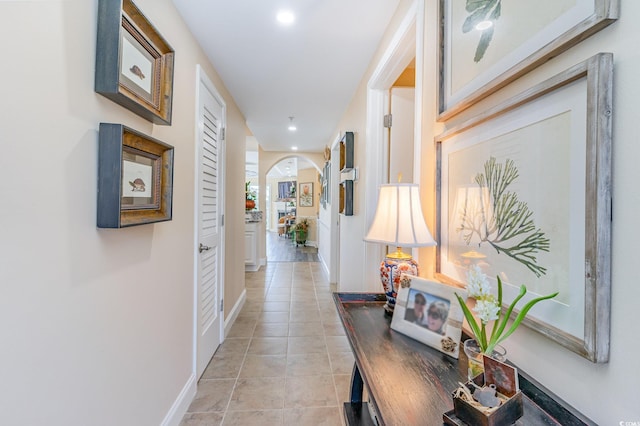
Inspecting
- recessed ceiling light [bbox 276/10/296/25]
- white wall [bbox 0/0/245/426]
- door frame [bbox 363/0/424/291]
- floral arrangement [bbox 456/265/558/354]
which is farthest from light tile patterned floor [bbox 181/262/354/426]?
recessed ceiling light [bbox 276/10/296/25]

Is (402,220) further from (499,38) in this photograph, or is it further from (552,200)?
(499,38)

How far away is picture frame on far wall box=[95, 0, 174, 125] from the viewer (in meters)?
1.01

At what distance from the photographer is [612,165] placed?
1.74 ft

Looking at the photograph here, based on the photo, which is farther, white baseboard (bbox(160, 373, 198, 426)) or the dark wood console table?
white baseboard (bbox(160, 373, 198, 426))

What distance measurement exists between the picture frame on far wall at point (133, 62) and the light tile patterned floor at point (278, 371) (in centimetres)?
173

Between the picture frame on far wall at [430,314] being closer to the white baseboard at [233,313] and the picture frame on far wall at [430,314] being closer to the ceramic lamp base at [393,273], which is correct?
the ceramic lamp base at [393,273]

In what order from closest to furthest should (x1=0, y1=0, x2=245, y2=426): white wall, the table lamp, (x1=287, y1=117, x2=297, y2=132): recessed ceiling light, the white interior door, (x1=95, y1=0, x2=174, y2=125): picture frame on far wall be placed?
(x1=0, y1=0, x2=245, y2=426): white wall
(x1=95, y1=0, x2=174, y2=125): picture frame on far wall
the table lamp
the white interior door
(x1=287, y1=117, x2=297, y2=132): recessed ceiling light

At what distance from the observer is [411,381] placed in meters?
0.75

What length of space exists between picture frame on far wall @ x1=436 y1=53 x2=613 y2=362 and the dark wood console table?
0.15 metres

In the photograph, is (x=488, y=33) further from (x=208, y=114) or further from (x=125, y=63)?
(x=208, y=114)

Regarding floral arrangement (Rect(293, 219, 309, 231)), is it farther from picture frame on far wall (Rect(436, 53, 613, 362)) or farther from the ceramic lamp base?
picture frame on far wall (Rect(436, 53, 613, 362))

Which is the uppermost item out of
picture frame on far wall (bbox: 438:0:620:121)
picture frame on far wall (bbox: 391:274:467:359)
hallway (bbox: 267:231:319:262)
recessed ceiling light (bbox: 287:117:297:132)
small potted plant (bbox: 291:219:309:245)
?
recessed ceiling light (bbox: 287:117:297:132)

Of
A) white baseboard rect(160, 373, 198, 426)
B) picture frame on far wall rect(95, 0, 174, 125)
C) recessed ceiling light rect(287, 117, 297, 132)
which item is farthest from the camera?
recessed ceiling light rect(287, 117, 297, 132)

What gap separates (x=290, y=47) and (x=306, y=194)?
7300 mm
